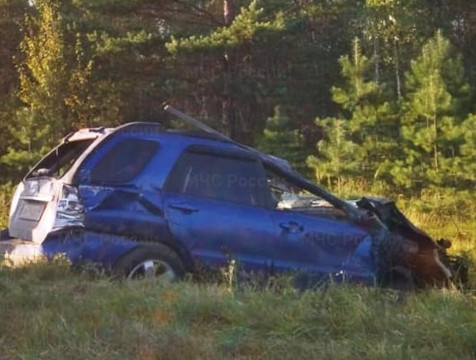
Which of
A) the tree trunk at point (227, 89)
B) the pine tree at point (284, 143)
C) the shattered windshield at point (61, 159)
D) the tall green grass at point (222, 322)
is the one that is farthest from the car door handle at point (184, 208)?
the tree trunk at point (227, 89)

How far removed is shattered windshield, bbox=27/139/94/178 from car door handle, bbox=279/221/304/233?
1.89 meters

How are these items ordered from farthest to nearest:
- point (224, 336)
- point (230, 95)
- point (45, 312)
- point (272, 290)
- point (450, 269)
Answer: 1. point (230, 95)
2. point (450, 269)
3. point (272, 290)
4. point (45, 312)
5. point (224, 336)

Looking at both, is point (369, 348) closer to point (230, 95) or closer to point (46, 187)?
point (46, 187)

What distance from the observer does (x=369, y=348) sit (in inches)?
177

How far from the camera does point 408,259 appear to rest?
7402 millimetres

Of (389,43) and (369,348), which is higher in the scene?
(389,43)

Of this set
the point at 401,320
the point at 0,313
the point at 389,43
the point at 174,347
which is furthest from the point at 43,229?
the point at 389,43

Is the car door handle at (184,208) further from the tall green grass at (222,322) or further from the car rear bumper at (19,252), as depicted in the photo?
the car rear bumper at (19,252)

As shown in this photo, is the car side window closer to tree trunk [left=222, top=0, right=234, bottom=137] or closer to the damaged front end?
the damaged front end

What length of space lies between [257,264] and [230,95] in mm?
11809

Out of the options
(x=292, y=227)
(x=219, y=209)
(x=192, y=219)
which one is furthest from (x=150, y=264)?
(x=292, y=227)

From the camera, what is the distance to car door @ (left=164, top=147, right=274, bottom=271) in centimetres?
671

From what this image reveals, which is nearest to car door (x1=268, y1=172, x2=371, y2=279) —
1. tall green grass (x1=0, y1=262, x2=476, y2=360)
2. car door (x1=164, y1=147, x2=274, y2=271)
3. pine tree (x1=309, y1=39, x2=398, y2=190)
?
car door (x1=164, y1=147, x2=274, y2=271)

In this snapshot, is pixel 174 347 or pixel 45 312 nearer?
pixel 174 347
